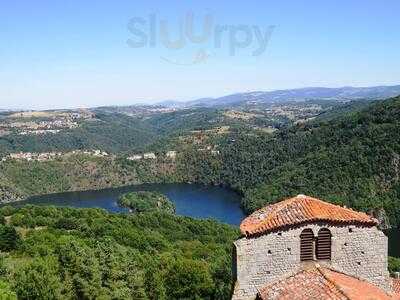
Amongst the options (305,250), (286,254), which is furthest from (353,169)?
(286,254)

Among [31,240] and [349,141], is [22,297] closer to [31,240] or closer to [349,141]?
[31,240]

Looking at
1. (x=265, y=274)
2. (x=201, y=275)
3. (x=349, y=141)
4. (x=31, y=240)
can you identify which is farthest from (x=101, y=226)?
(x=349, y=141)

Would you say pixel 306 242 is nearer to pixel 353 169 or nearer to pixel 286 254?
pixel 286 254

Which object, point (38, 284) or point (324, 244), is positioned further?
point (38, 284)

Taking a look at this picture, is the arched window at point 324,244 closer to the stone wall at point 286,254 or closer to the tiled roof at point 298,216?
the stone wall at point 286,254

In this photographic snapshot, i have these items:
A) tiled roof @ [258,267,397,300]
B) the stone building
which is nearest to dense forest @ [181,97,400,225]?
the stone building
